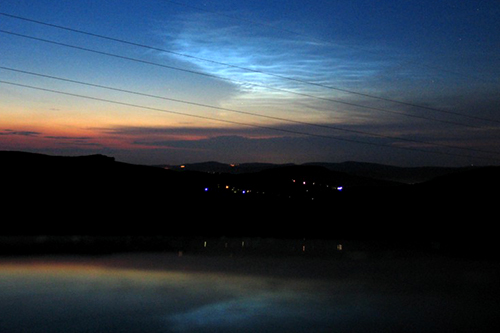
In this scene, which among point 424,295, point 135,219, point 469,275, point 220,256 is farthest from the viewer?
point 135,219

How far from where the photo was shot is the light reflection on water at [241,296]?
12023 millimetres

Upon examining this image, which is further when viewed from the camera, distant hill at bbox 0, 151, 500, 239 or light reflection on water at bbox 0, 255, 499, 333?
distant hill at bbox 0, 151, 500, 239

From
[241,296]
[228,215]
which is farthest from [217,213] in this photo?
[241,296]

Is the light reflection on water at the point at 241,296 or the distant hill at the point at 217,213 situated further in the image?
the distant hill at the point at 217,213

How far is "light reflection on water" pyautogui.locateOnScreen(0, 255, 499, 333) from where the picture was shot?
39.4ft

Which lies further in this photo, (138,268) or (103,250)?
(103,250)

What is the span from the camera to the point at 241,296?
1512 cm

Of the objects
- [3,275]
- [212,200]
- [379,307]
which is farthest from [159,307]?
[212,200]

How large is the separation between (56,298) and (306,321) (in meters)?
6.66

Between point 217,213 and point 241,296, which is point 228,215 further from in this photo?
point 241,296

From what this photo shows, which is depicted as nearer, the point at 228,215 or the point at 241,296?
the point at 241,296

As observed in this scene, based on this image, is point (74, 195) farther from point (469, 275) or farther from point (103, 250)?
point (469, 275)

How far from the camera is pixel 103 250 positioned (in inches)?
963

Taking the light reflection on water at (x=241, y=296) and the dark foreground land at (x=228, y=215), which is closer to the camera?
the light reflection on water at (x=241, y=296)
